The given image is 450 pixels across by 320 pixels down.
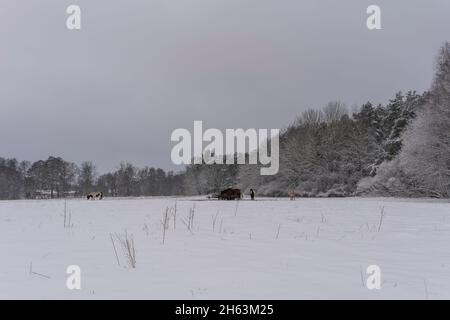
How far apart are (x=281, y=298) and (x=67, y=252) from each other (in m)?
4.82

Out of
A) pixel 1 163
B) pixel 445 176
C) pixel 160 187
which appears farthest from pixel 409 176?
pixel 1 163

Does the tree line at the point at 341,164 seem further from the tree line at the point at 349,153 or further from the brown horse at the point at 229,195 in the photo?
the brown horse at the point at 229,195

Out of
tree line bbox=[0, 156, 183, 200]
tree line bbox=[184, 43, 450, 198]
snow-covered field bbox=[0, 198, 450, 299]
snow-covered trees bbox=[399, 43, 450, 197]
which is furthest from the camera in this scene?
tree line bbox=[0, 156, 183, 200]

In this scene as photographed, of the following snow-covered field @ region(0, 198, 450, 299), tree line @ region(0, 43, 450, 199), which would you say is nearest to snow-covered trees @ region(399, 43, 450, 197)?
tree line @ region(0, 43, 450, 199)

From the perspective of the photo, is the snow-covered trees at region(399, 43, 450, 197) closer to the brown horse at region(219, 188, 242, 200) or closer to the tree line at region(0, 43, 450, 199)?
the tree line at region(0, 43, 450, 199)

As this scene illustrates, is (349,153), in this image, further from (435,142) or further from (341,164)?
(435,142)

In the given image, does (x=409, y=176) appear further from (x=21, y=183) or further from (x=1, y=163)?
(x=1, y=163)

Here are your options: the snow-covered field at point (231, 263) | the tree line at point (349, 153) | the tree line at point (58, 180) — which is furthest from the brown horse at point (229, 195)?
the tree line at point (58, 180)

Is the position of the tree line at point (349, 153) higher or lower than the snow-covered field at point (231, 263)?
higher

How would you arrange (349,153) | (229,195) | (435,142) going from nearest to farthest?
(435,142) → (229,195) → (349,153)

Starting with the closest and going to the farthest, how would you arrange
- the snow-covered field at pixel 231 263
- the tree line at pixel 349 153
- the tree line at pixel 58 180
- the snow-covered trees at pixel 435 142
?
the snow-covered field at pixel 231 263, the snow-covered trees at pixel 435 142, the tree line at pixel 349 153, the tree line at pixel 58 180

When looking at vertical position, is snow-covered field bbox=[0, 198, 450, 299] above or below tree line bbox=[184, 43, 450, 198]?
below

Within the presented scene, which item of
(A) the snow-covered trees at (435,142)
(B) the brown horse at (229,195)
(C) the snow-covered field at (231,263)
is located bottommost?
(B) the brown horse at (229,195)

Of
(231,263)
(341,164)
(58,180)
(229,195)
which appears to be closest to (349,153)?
(341,164)
